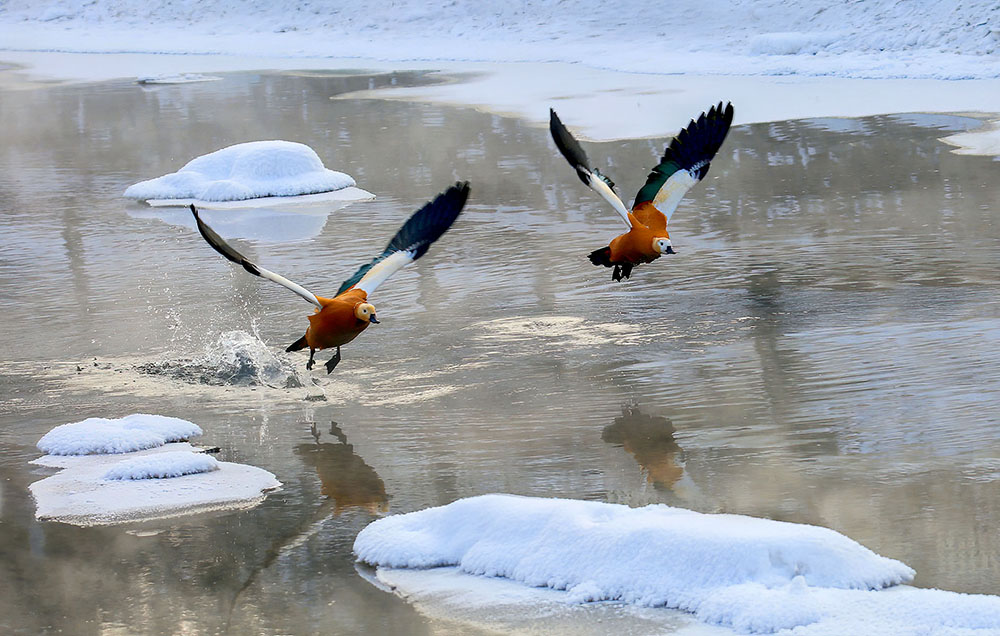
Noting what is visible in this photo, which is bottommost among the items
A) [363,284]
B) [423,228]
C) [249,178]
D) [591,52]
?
[363,284]

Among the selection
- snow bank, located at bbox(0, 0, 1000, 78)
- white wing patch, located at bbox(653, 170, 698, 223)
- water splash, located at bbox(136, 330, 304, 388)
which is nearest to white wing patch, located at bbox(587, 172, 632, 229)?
white wing patch, located at bbox(653, 170, 698, 223)

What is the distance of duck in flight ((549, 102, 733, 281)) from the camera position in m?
10.4

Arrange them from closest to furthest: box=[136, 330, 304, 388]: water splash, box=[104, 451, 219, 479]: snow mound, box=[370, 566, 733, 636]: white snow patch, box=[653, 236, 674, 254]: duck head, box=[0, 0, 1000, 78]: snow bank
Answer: box=[370, 566, 733, 636]: white snow patch < box=[104, 451, 219, 479]: snow mound < box=[653, 236, 674, 254]: duck head < box=[136, 330, 304, 388]: water splash < box=[0, 0, 1000, 78]: snow bank

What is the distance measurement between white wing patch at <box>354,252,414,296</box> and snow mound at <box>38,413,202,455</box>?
1349 mm

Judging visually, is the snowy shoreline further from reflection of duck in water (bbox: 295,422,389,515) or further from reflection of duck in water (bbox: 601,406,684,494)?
reflection of duck in water (bbox: 295,422,389,515)

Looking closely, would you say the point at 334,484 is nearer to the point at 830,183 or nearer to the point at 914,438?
the point at 914,438

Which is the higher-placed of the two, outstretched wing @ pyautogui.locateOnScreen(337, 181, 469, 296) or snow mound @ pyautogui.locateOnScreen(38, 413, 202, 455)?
outstretched wing @ pyautogui.locateOnScreen(337, 181, 469, 296)

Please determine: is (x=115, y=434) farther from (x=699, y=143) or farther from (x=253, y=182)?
(x=253, y=182)

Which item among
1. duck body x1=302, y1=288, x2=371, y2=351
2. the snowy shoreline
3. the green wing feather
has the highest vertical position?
the snowy shoreline

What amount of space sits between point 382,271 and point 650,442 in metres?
2.11

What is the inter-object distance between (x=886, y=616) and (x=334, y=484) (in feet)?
10.8

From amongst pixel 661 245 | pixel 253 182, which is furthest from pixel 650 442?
pixel 253 182

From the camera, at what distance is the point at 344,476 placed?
26.9 ft

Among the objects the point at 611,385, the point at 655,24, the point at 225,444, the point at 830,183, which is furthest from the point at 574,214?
the point at 655,24
